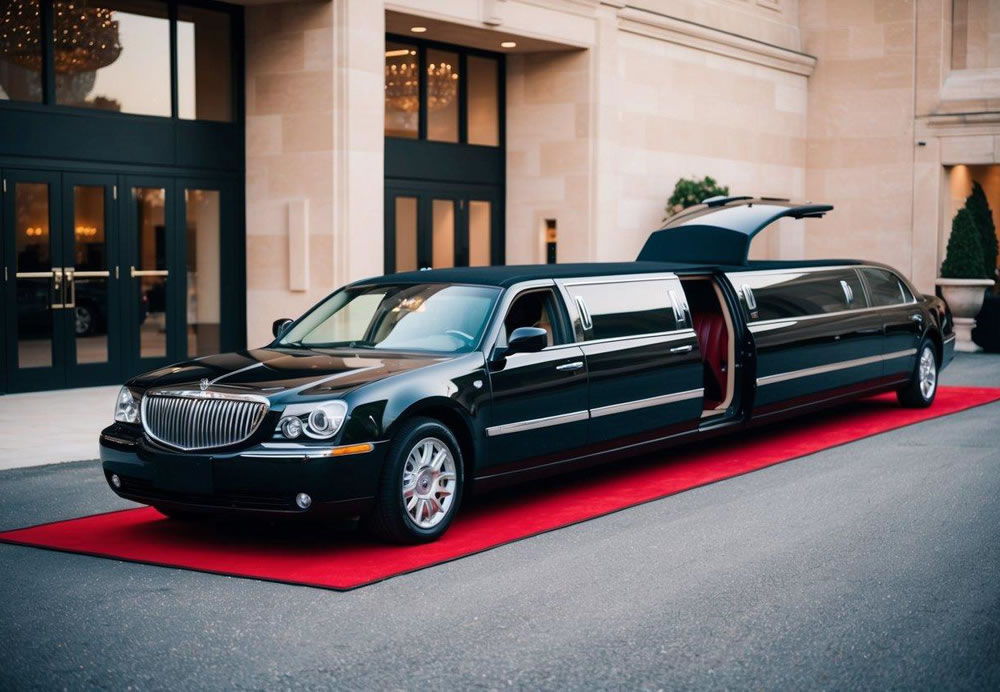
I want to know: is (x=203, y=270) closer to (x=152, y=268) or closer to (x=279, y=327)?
(x=152, y=268)

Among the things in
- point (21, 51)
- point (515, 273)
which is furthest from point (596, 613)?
point (21, 51)

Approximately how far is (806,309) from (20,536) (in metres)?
6.99

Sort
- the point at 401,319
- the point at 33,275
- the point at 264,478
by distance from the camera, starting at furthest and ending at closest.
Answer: the point at 33,275 < the point at 401,319 < the point at 264,478

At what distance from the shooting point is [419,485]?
727cm

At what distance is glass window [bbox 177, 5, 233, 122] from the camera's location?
16297mm

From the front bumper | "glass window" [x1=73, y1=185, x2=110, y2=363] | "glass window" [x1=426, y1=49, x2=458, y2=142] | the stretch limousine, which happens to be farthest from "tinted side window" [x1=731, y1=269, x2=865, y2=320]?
"glass window" [x1=426, y1=49, x2=458, y2=142]

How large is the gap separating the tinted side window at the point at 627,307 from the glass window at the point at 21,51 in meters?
8.78

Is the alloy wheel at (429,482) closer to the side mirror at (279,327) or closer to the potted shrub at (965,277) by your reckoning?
the side mirror at (279,327)

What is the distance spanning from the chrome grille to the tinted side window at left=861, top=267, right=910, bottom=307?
25.0 feet

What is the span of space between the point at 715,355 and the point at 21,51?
9.00 meters

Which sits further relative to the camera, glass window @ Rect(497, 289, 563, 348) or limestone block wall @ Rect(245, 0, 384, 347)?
limestone block wall @ Rect(245, 0, 384, 347)

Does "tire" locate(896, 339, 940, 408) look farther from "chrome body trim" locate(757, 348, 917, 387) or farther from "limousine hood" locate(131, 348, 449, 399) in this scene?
"limousine hood" locate(131, 348, 449, 399)

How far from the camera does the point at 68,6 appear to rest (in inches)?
593

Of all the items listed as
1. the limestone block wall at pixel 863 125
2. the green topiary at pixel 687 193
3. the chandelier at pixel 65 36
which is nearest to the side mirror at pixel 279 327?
the chandelier at pixel 65 36
